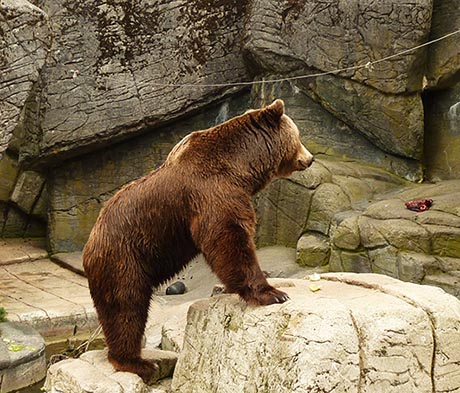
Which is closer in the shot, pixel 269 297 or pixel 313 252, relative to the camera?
pixel 269 297

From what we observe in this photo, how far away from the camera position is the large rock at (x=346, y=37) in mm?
10109

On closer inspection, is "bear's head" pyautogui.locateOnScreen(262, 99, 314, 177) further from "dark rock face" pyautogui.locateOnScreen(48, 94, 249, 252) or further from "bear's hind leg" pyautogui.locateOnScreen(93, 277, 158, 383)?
"dark rock face" pyautogui.locateOnScreen(48, 94, 249, 252)

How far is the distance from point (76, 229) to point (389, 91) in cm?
510

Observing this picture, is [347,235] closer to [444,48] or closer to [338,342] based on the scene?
[444,48]

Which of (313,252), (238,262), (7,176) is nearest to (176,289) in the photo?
(313,252)

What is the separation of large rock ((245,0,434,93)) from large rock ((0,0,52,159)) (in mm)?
3459

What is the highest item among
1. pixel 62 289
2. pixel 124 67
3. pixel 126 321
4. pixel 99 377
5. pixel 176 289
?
pixel 124 67

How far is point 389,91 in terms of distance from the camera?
10.3 meters

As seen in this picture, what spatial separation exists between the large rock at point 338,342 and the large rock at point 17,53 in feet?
15.4

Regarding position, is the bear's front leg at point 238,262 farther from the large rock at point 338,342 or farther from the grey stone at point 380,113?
the grey stone at point 380,113

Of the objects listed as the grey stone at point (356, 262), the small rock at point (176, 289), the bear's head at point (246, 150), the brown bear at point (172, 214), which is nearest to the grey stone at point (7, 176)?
the small rock at point (176, 289)

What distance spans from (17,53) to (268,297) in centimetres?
534

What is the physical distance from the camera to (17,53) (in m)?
8.42

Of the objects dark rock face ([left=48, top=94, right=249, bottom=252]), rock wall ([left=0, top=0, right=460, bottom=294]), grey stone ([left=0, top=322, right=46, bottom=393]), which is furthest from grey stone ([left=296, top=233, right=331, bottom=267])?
grey stone ([left=0, top=322, right=46, bottom=393])
